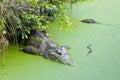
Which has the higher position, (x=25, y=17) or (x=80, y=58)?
(x=25, y=17)

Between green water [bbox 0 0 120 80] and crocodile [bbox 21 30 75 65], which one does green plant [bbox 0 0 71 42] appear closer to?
crocodile [bbox 21 30 75 65]

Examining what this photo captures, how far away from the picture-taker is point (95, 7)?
4.62 meters

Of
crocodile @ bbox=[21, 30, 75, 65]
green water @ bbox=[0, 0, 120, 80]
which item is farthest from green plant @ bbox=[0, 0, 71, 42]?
green water @ bbox=[0, 0, 120, 80]

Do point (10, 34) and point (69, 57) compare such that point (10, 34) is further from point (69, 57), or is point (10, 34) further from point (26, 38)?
point (69, 57)

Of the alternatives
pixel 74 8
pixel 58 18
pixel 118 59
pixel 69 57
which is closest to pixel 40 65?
pixel 69 57

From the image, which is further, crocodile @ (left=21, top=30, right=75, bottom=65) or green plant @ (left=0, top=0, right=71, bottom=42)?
crocodile @ (left=21, top=30, right=75, bottom=65)

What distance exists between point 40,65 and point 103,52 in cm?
71

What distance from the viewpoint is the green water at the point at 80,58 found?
2887 mm

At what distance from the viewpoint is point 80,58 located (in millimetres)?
3199

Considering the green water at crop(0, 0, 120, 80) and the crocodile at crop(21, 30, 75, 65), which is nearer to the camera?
the green water at crop(0, 0, 120, 80)

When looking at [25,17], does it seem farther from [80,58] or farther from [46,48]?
[80,58]

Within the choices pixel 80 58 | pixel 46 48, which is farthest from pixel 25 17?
pixel 80 58

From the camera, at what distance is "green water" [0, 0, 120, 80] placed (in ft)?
9.47

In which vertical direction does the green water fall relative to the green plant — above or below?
below
